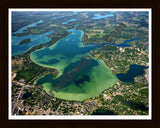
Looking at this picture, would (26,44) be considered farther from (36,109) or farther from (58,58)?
Result: (36,109)

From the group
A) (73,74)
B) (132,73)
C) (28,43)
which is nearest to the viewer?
(132,73)

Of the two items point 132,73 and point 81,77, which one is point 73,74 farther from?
point 132,73

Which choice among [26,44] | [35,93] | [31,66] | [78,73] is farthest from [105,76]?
[26,44]

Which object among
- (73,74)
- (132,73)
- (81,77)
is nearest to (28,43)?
(73,74)

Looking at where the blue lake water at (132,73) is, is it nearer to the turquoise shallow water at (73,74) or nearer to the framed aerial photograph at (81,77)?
the framed aerial photograph at (81,77)

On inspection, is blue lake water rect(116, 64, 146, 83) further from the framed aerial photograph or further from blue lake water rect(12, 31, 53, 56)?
blue lake water rect(12, 31, 53, 56)

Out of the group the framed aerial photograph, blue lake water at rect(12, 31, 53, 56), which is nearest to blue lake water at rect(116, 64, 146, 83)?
the framed aerial photograph
